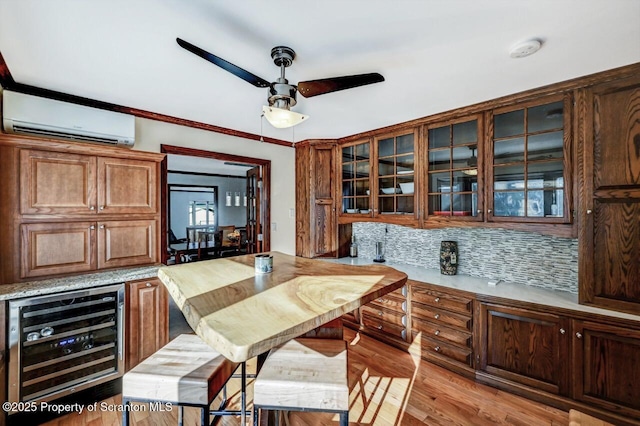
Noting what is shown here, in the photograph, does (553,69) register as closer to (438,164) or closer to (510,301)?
(438,164)

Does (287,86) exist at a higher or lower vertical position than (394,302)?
higher

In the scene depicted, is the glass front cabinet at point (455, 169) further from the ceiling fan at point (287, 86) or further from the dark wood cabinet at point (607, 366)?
the ceiling fan at point (287, 86)

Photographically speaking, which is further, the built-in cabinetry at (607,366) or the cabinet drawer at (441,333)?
the cabinet drawer at (441,333)

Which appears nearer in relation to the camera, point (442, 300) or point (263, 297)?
point (263, 297)

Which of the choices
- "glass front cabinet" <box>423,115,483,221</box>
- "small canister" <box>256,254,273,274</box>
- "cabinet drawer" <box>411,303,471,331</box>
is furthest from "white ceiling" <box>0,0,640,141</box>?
"cabinet drawer" <box>411,303,471,331</box>

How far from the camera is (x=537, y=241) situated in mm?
2486

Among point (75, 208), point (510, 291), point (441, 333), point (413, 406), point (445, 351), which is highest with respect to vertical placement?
point (75, 208)

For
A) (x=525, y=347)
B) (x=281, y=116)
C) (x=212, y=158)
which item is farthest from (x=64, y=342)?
(x=525, y=347)

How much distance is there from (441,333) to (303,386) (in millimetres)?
1864

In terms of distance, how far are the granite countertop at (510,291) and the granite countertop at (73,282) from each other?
8.27ft

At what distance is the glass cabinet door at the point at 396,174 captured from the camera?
9.96 feet

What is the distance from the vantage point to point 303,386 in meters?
1.20

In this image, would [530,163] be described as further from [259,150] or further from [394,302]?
[259,150]

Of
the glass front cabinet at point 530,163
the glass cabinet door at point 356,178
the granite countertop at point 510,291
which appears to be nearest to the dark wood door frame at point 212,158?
the glass cabinet door at point 356,178
